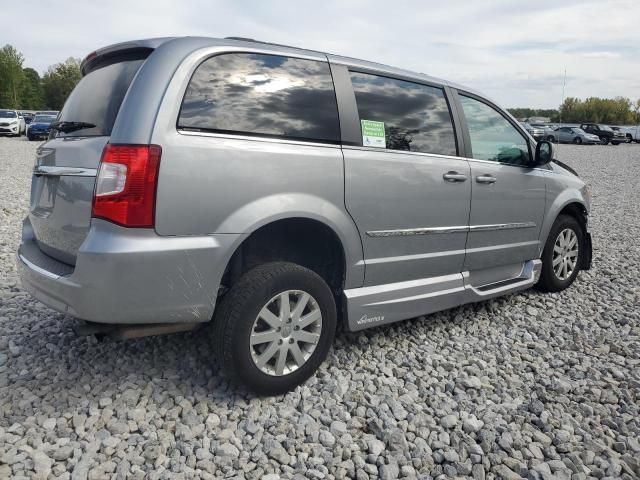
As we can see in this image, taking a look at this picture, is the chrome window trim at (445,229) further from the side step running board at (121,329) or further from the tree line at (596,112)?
the tree line at (596,112)

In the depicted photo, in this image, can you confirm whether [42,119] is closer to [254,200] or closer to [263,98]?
[263,98]

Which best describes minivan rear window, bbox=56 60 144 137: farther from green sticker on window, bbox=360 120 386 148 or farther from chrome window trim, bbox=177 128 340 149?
green sticker on window, bbox=360 120 386 148

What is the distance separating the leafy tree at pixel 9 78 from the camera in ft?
198

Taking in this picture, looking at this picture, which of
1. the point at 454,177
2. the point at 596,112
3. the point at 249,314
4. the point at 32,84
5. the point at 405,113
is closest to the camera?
the point at 249,314

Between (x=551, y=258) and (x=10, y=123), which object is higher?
(x=10, y=123)

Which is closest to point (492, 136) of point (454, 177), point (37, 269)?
point (454, 177)

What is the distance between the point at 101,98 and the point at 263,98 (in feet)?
2.86

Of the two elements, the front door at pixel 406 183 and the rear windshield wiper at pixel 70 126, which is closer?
the rear windshield wiper at pixel 70 126

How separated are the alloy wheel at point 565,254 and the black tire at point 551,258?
0.10 feet

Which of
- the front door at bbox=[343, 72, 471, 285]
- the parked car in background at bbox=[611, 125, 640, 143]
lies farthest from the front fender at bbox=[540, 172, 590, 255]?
the parked car in background at bbox=[611, 125, 640, 143]

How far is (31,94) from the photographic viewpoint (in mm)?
69500

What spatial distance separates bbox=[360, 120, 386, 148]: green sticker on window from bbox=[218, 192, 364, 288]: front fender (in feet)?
1.60

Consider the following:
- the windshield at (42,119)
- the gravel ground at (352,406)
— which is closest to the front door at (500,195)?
the gravel ground at (352,406)

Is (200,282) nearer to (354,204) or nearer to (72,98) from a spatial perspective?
(354,204)
